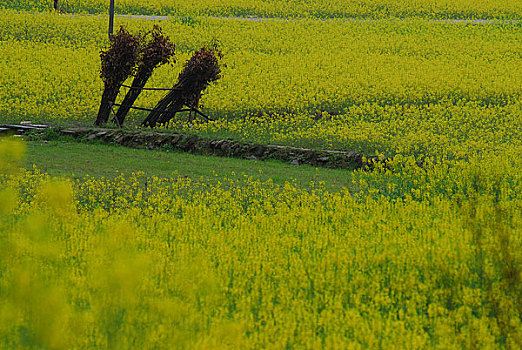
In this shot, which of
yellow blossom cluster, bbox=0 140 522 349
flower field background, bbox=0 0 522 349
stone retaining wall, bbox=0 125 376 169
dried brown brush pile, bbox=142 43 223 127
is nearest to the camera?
yellow blossom cluster, bbox=0 140 522 349

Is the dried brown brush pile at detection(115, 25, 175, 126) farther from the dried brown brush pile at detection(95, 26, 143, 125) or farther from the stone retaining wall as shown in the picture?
the stone retaining wall

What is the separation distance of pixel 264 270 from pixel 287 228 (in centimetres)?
184

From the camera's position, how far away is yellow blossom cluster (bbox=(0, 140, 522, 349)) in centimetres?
402

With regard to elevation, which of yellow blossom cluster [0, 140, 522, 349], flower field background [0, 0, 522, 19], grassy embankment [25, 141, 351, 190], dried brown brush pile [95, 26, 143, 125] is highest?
flower field background [0, 0, 522, 19]

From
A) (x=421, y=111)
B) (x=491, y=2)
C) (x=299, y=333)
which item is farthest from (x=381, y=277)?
(x=491, y=2)

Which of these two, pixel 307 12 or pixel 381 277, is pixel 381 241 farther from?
pixel 307 12

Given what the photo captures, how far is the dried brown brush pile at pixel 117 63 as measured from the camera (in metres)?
16.0

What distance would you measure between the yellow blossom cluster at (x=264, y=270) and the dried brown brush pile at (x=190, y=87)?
24.5ft

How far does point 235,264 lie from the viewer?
19.9 ft

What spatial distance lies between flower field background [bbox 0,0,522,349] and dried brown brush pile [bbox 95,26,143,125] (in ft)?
4.01

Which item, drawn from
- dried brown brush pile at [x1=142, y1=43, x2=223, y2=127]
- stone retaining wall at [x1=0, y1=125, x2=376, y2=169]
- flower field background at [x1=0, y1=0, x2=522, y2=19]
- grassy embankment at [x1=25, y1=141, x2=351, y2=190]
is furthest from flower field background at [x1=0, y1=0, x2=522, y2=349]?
flower field background at [x1=0, y1=0, x2=522, y2=19]

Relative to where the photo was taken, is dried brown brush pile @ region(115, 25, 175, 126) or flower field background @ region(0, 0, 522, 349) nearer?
flower field background @ region(0, 0, 522, 349)

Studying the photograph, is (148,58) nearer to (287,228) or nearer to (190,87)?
(190,87)

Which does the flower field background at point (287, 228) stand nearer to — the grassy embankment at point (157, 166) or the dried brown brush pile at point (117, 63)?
the grassy embankment at point (157, 166)
